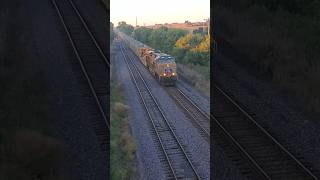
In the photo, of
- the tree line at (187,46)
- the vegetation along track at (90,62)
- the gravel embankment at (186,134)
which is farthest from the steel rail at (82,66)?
the tree line at (187,46)

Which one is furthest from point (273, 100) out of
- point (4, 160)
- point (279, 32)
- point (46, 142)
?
point (4, 160)

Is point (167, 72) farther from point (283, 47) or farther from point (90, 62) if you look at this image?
point (283, 47)

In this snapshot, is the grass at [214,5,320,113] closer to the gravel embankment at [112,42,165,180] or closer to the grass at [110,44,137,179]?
the gravel embankment at [112,42,165,180]

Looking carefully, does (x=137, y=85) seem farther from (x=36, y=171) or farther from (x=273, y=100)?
(x=36, y=171)

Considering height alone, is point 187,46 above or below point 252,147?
above

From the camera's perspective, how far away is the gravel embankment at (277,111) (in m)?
14.8

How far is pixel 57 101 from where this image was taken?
17.3 meters

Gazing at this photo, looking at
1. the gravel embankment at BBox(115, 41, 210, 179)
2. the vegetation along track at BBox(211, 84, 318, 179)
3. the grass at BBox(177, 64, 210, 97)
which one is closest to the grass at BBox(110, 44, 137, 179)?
the gravel embankment at BBox(115, 41, 210, 179)

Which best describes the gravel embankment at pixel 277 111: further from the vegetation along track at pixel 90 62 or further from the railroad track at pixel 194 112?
the vegetation along track at pixel 90 62

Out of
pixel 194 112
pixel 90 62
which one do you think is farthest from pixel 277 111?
pixel 90 62

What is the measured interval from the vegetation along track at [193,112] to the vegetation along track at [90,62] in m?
3.94

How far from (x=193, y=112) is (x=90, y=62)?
5.31 metres

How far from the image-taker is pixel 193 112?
70.7 ft

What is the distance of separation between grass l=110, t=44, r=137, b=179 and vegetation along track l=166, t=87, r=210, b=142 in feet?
9.19
